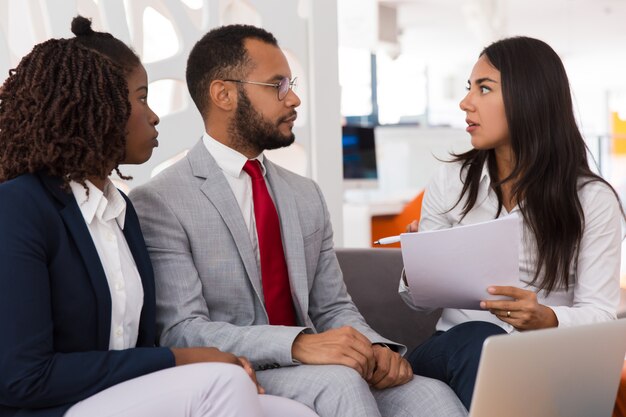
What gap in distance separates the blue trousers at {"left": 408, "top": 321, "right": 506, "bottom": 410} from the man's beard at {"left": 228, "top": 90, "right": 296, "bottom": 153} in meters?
0.62

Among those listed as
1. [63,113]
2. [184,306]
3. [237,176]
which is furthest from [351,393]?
[63,113]

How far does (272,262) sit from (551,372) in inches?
28.2

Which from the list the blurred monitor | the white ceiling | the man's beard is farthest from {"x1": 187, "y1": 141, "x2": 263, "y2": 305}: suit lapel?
the white ceiling

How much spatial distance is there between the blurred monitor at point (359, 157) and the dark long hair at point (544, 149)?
4168mm

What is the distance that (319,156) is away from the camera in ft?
10.2

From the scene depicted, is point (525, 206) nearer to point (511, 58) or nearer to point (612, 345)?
point (511, 58)

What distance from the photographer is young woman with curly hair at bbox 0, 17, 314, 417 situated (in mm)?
1340

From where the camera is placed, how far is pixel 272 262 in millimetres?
1889

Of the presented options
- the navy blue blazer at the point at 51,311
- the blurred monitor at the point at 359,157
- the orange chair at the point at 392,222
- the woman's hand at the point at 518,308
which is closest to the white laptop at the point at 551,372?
the woman's hand at the point at 518,308

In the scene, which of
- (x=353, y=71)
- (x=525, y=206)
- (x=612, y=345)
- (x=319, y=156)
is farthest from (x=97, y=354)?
(x=353, y=71)

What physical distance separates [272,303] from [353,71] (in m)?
10.0

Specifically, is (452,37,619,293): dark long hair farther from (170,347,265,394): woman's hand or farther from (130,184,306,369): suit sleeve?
(170,347,265,394): woman's hand

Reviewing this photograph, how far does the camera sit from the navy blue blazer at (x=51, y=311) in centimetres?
132

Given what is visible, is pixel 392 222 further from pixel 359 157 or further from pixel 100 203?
pixel 100 203
